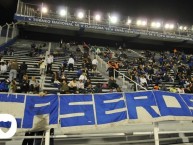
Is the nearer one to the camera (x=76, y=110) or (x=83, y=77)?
(x=76, y=110)

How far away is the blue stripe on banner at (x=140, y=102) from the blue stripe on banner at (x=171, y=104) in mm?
206

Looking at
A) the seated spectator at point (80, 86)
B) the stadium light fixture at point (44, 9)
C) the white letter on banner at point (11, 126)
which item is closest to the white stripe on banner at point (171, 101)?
the white letter on banner at point (11, 126)

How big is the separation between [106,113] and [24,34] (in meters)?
22.5

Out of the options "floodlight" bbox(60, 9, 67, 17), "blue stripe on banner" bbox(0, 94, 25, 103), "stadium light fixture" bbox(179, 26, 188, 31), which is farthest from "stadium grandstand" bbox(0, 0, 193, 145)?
"stadium light fixture" bbox(179, 26, 188, 31)

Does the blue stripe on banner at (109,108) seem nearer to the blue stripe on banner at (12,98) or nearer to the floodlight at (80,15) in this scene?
the blue stripe on banner at (12,98)

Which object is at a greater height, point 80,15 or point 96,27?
point 80,15

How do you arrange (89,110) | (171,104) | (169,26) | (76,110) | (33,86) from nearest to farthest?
(76,110), (89,110), (171,104), (33,86), (169,26)

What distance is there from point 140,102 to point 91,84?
7157 millimetres

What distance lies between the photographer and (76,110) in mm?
6961

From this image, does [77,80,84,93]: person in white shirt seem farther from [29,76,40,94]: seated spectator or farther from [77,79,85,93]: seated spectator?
[29,76,40,94]: seated spectator

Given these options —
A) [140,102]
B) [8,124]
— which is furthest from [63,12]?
[8,124]

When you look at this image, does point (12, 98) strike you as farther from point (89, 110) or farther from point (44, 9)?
point (44, 9)

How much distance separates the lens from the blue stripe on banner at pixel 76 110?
6.80 meters

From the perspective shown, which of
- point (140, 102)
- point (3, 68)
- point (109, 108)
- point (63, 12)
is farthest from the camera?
point (63, 12)
